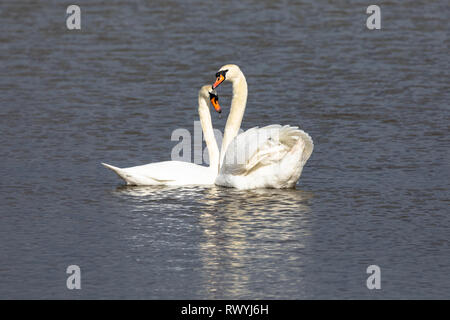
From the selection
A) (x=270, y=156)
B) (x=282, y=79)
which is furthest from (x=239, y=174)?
(x=282, y=79)

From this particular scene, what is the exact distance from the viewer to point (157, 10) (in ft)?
92.8

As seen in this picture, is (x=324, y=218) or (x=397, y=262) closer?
(x=397, y=262)

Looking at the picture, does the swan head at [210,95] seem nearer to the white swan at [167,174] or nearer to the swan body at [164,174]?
the white swan at [167,174]

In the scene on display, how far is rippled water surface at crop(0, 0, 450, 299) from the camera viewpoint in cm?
1118

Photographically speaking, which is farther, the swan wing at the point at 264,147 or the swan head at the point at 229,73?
the swan head at the point at 229,73

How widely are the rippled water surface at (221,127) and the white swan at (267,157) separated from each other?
198 millimetres

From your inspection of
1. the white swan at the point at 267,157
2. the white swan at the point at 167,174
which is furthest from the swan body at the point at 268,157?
the white swan at the point at 167,174

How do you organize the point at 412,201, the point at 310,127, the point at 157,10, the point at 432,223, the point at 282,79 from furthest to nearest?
the point at 157,10
the point at 282,79
the point at 310,127
the point at 412,201
the point at 432,223

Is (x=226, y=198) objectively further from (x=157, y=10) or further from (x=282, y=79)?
(x=157, y=10)

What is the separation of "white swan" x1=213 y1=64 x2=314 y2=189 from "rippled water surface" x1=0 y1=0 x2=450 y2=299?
0.20 m

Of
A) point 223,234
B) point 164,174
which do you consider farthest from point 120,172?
point 223,234

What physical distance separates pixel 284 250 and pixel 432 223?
2136 mm

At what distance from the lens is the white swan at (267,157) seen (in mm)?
14859

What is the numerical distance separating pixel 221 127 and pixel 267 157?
411cm
